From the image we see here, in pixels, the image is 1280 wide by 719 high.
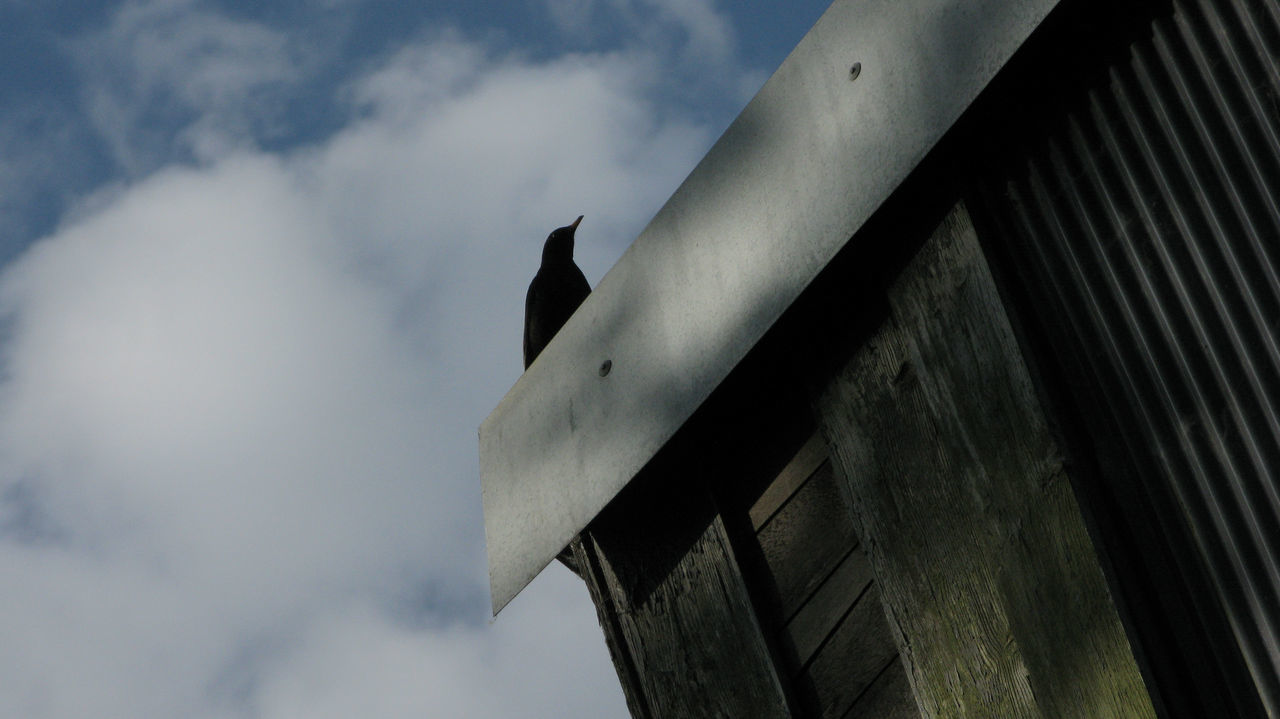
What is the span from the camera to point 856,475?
2201mm

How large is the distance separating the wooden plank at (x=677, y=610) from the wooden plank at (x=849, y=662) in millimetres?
59

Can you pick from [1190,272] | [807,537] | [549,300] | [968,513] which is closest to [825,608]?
[807,537]

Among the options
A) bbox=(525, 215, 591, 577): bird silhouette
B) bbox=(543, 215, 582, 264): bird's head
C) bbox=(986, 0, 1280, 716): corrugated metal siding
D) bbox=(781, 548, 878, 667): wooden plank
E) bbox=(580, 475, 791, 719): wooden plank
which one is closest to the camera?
bbox=(986, 0, 1280, 716): corrugated metal siding

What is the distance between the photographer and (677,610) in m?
2.50

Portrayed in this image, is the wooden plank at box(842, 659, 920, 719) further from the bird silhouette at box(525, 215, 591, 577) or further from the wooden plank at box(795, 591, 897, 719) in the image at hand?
the bird silhouette at box(525, 215, 591, 577)

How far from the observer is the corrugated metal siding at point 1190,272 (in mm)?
1706

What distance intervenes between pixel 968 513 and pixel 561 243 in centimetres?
418

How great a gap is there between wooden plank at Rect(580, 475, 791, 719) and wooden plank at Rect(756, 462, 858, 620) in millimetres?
73

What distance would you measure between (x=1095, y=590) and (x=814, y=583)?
64cm

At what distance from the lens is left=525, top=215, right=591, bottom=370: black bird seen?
437 centimetres

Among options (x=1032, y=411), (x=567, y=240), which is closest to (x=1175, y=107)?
(x=1032, y=411)

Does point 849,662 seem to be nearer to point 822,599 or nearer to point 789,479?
point 822,599

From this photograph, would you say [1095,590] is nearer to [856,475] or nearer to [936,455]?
[936,455]

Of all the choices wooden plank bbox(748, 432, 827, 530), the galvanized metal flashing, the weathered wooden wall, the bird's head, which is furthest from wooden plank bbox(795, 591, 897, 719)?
the bird's head
